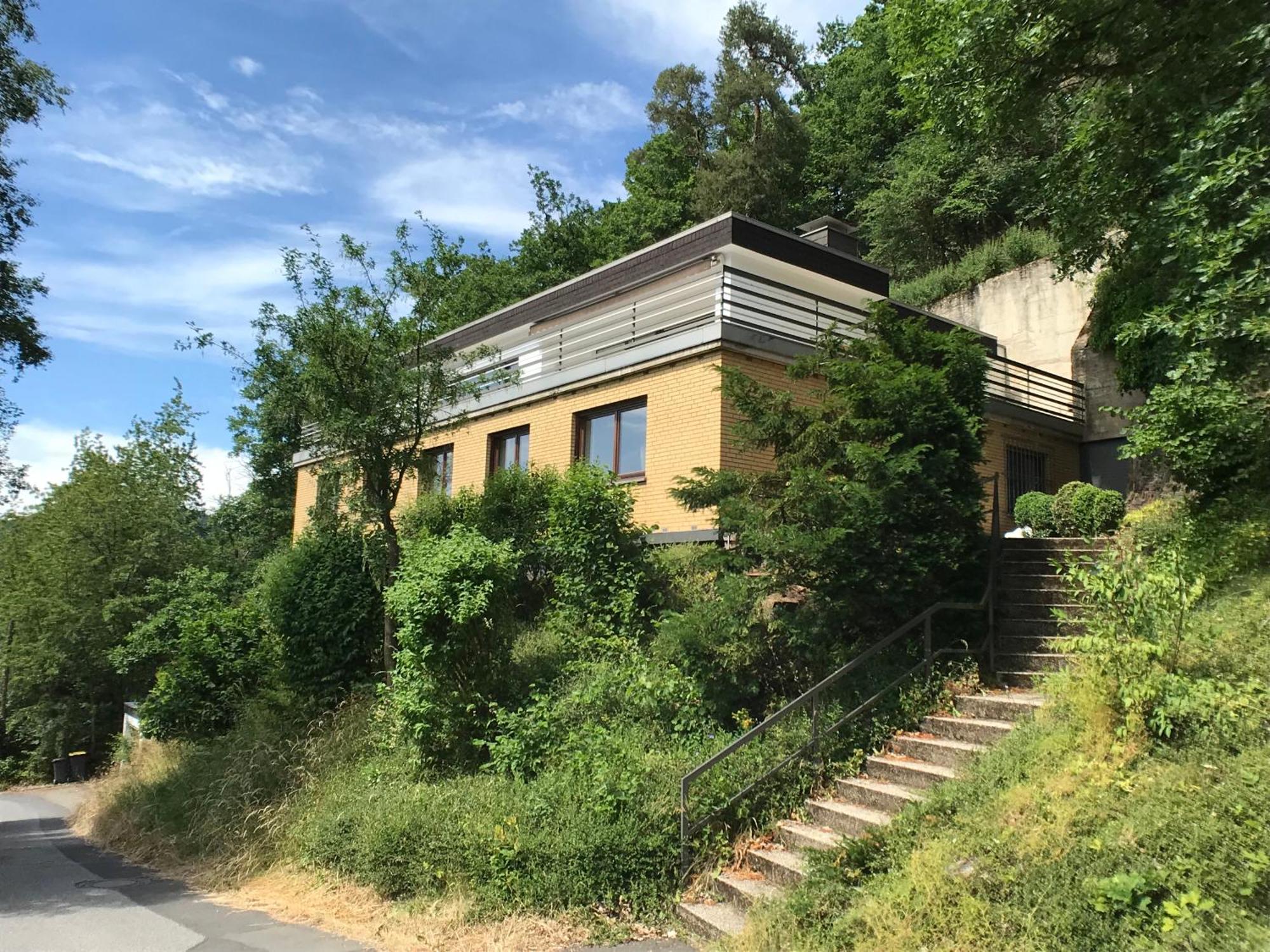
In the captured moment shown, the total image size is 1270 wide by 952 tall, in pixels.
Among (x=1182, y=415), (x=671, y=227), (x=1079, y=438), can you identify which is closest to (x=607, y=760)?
(x=1182, y=415)

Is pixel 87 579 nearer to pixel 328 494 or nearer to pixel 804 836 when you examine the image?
pixel 328 494

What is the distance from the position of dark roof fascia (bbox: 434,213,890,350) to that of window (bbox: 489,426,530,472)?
2.15m

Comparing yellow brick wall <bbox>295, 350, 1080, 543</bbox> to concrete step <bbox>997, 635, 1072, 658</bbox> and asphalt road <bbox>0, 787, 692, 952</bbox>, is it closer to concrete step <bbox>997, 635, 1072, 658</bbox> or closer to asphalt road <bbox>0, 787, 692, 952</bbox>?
concrete step <bbox>997, 635, 1072, 658</bbox>

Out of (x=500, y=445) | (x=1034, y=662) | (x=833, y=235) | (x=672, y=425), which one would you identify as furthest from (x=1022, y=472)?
(x=1034, y=662)

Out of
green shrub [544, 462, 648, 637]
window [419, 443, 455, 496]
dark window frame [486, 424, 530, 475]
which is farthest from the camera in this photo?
window [419, 443, 455, 496]

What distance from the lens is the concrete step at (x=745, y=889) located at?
623 cm

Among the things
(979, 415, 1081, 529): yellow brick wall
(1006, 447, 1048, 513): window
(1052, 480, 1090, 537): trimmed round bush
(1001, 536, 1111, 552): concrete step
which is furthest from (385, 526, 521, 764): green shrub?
(1006, 447, 1048, 513): window

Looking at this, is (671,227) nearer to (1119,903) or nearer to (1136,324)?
(1136,324)

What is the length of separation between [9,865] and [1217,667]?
14.1m

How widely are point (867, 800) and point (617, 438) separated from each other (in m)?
8.49

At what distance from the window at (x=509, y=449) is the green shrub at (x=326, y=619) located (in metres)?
4.59

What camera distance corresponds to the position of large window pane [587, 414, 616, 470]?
1446 cm

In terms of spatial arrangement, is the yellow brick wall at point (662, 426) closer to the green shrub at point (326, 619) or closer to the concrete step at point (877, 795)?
the green shrub at point (326, 619)

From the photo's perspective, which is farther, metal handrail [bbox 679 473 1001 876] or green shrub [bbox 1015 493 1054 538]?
green shrub [bbox 1015 493 1054 538]
